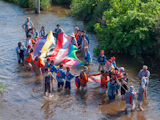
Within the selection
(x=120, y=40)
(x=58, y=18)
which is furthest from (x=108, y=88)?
(x=58, y=18)

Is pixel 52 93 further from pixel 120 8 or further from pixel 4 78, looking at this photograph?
pixel 120 8

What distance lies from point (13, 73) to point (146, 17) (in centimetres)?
811

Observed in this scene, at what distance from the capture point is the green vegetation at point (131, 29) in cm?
1605

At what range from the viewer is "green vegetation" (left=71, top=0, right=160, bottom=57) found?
16047 millimetres

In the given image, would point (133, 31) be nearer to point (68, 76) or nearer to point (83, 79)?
point (83, 79)

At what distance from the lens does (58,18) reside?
25.1 metres

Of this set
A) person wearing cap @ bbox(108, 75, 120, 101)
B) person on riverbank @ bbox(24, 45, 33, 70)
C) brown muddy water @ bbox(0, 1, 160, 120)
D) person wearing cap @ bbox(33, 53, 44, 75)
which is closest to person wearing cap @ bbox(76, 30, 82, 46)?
brown muddy water @ bbox(0, 1, 160, 120)

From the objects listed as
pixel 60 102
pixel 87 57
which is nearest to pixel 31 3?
pixel 87 57

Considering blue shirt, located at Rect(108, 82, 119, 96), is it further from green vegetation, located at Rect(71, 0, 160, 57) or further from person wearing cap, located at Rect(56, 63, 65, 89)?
green vegetation, located at Rect(71, 0, 160, 57)

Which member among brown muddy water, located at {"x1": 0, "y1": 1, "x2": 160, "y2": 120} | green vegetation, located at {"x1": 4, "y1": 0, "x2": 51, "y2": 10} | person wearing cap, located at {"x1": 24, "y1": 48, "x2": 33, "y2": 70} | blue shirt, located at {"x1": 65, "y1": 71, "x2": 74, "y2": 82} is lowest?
brown muddy water, located at {"x1": 0, "y1": 1, "x2": 160, "y2": 120}

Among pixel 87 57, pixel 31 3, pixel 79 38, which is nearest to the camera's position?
pixel 87 57

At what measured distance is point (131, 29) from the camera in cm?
1628

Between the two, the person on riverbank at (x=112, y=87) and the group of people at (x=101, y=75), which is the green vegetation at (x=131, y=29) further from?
the person on riverbank at (x=112, y=87)

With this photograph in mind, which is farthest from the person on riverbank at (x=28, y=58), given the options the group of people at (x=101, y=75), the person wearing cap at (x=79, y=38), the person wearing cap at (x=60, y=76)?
the person wearing cap at (x=79, y=38)
